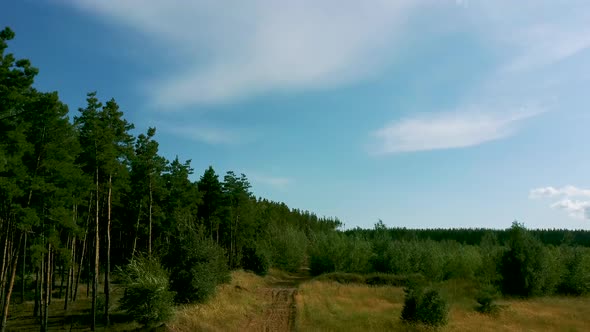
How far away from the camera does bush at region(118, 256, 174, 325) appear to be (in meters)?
26.0

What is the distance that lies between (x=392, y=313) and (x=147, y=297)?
15657 mm

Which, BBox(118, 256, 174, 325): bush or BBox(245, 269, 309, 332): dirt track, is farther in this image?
BBox(245, 269, 309, 332): dirt track

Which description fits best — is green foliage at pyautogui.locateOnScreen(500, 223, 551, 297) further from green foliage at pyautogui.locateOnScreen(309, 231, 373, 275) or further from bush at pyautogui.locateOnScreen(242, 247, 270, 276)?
bush at pyautogui.locateOnScreen(242, 247, 270, 276)

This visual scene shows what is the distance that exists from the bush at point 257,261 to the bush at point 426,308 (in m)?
35.5

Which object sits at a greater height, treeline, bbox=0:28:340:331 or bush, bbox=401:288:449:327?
treeline, bbox=0:28:340:331

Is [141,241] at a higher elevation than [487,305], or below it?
A: higher

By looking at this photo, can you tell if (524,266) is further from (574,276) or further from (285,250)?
(285,250)

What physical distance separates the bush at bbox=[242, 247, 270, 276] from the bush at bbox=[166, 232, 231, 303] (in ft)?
98.8

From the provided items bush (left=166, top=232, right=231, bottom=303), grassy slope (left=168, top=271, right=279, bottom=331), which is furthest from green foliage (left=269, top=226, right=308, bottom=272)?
bush (left=166, top=232, right=231, bottom=303)

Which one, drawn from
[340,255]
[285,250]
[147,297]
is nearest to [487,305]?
[147,297]

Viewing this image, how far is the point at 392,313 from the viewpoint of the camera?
31.4 meters

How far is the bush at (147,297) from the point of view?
85.1ft

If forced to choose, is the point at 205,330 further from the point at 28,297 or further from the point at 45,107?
the point at 28,297

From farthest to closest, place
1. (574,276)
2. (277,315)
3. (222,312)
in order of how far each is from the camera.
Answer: (574,276), (277,315), (222,312)
